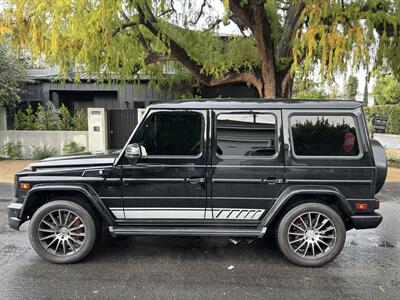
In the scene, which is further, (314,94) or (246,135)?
(314,94)

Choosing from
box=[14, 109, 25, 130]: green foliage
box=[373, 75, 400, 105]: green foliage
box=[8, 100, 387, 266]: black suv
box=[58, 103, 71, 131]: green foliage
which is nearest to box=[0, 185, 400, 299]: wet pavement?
box=[8, 100, 387, 266]: black suv

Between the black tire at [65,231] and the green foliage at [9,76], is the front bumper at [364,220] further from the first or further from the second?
the green foliage at [9,76]

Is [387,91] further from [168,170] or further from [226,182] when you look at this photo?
[168,170]

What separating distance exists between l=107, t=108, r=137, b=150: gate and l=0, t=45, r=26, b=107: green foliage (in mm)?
3503

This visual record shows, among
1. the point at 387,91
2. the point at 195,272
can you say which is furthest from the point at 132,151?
the point at 387,91

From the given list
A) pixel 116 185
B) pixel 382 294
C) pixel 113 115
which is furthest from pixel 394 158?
pixel 116 185

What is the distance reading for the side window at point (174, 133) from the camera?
176 inches

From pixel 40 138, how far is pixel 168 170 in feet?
33.2

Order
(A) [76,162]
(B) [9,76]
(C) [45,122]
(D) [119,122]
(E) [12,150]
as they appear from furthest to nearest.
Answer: (C) [45,122], (E) [12,150], (D) [119,122], (B) [9,76], (A) [76,162]

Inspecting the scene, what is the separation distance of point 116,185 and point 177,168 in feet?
2.49

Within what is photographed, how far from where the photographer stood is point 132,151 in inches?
171

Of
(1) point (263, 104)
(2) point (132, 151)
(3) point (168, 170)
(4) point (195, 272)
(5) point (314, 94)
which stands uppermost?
(5) point (314, 94)

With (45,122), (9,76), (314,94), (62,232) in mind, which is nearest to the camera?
(62,232)

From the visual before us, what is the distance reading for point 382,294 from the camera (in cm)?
378
